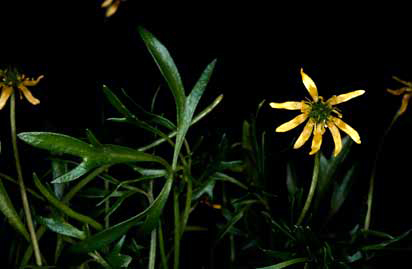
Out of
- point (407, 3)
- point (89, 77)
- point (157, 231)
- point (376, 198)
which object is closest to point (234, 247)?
point (157, 231)

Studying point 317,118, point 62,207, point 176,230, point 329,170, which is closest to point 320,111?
point 317,118

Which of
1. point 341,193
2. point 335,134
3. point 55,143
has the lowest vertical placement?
point 341,193

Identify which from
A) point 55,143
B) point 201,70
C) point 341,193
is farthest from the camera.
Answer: point 201,70

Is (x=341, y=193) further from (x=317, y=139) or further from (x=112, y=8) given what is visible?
(x=112, y=8)

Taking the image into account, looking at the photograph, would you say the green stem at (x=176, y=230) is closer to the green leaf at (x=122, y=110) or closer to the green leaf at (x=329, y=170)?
the green leaf at (x=122, y=110)

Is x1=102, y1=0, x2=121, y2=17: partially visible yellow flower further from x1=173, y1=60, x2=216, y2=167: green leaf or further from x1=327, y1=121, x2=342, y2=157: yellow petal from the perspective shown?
x1=327, y1=121, x2=342, y2=157: yellow petal

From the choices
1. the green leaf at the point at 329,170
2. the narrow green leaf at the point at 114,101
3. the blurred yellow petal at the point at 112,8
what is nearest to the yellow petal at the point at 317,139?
the green leaf at the point at 329,170
